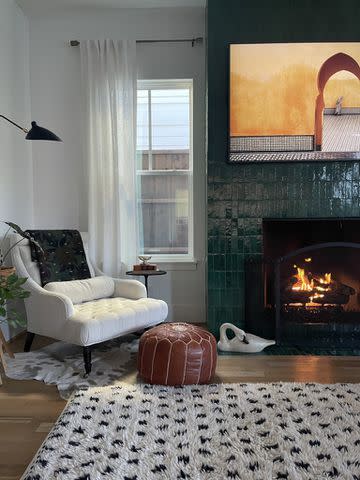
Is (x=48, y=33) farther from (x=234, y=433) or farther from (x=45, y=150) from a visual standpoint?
(x=234, y=433)

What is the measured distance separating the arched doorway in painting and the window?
1.11m

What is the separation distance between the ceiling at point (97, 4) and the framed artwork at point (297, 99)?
736mm

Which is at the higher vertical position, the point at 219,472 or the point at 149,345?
the point at 149,345

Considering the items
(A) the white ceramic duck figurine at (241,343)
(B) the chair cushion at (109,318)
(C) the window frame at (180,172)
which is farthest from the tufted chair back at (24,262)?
(A) the white ceramic duck figurine at (241,343)

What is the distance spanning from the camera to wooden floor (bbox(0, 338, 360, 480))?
1688mm

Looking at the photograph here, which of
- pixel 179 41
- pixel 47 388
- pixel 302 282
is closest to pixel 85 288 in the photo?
pixel 47 388

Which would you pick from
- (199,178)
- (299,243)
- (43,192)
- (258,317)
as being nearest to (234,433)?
(258,317)

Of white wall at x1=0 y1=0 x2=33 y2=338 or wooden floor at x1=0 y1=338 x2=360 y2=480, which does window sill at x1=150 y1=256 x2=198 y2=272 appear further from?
white wall at x1=0 y1=0 x2=33 y2=338

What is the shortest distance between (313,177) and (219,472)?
2.27 m

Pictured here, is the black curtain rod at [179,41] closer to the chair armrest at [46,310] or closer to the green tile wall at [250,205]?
the green tile wall at [250,205]

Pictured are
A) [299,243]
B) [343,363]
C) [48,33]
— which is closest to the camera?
[343,363]

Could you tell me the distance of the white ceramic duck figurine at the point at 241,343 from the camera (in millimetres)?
2906

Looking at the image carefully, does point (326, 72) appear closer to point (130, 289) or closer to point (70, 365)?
point (130, 289)

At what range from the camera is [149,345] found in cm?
231
